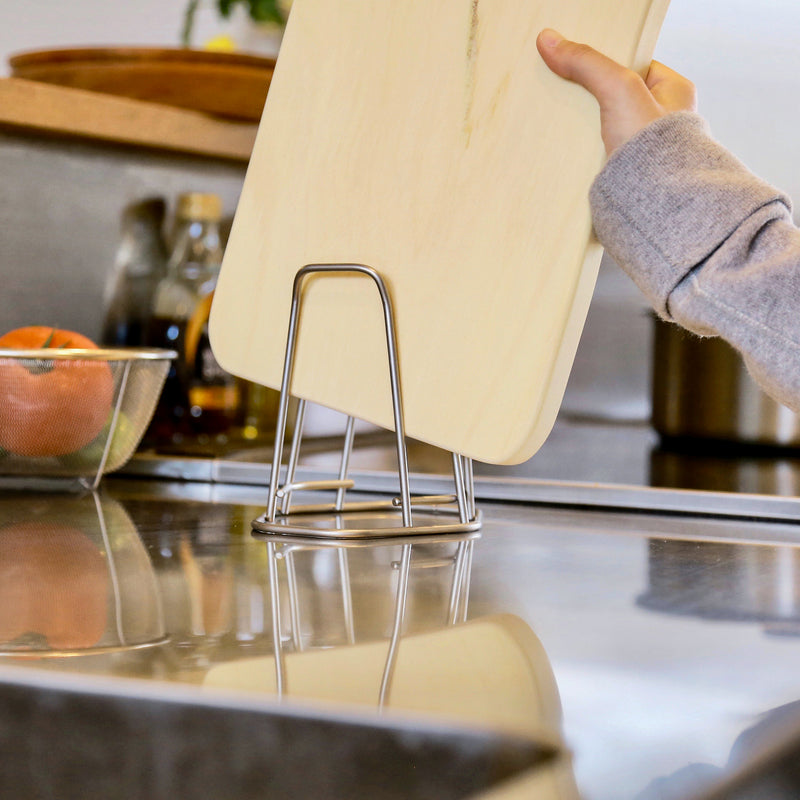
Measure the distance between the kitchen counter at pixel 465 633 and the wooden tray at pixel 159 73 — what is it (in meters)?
0.61

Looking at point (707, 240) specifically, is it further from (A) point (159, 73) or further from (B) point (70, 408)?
(A) point (159, 73)

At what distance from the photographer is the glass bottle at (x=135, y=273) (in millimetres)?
1221

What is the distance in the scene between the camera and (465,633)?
0.45 m

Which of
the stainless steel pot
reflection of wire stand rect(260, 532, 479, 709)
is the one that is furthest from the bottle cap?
reflection of wire stand rect(260, 532, 479, 709)

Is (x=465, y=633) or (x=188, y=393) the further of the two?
(x=188, y=393)

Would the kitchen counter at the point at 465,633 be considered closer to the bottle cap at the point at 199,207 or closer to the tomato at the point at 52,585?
the tomato at the point at 52,585

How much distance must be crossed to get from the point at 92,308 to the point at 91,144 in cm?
18

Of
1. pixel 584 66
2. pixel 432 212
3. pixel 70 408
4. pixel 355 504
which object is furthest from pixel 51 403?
pixel 584 66

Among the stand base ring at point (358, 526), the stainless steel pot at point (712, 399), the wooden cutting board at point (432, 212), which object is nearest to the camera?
the wooden cutting board at point (432, 212)

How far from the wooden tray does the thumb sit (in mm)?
689

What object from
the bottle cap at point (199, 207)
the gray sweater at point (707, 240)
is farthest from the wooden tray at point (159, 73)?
the gray sweater at point (707, 240)

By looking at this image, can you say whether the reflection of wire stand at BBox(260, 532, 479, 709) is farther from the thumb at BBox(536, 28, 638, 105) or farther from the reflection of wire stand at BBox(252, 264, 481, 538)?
the thumb at BBox(536, 28, 638, 105)

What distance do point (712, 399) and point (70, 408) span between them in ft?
2.26

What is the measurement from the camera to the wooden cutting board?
Result: 55 cm
